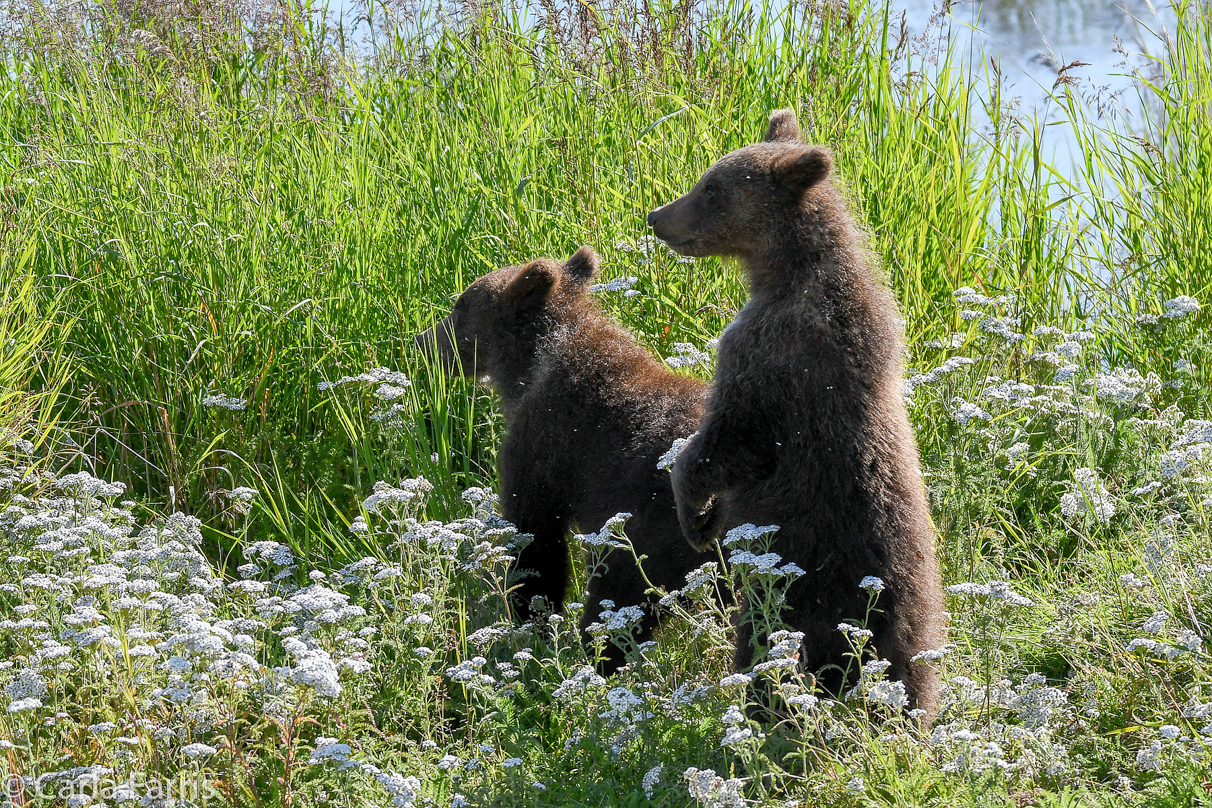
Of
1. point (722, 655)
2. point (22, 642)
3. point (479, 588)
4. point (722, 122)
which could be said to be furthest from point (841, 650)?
point (722, 122)

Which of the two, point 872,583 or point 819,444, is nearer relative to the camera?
point 872,583

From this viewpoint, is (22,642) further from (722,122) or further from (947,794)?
(722,122)

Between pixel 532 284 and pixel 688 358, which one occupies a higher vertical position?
pixel 532 284

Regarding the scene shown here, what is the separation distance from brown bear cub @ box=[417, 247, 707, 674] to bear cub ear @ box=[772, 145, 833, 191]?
3.22 feet

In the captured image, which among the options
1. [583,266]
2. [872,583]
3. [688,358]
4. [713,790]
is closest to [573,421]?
[688,358]

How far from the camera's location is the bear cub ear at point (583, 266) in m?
5.64

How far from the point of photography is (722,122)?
6.82 m

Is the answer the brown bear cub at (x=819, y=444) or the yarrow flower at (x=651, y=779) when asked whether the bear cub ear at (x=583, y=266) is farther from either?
the yarrow flower at (x=651, y=779)

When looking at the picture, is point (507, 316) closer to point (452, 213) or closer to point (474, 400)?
point (474, 400)

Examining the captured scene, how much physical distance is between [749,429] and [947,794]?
1.37m

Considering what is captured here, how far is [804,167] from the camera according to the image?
4285mm

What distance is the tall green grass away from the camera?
6.10 meters

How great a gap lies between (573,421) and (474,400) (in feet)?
3.20

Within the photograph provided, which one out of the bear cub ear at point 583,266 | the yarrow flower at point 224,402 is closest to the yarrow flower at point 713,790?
the bear cub ear at point 583,266
